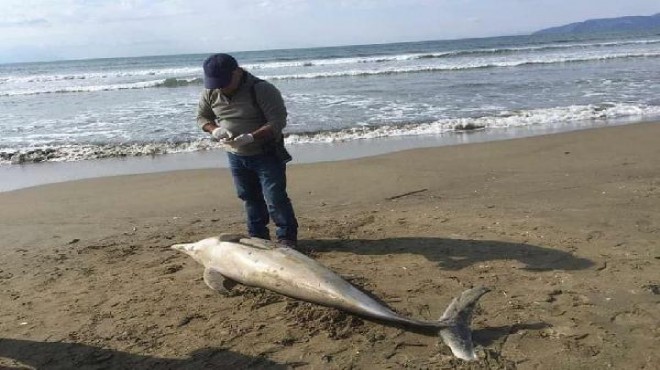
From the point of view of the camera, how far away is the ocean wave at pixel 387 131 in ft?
39.6

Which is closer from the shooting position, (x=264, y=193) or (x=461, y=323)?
(x=461, y=323)

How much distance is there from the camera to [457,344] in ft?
11.5

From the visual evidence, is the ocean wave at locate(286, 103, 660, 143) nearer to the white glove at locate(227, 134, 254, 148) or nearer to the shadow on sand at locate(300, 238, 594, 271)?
the shadow on sand at locate(300, 238, 594, 271)

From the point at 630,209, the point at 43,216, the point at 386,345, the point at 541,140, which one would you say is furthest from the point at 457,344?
the point at 541,140

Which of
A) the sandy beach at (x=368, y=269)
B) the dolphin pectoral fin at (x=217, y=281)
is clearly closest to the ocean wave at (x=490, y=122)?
the sandy beach at (x=368, y=269)

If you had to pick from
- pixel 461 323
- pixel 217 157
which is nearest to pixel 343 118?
pixel 217 157

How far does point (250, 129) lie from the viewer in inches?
203

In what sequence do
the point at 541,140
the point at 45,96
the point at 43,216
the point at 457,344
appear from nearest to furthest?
1. the point at 457,344
2. the point at 43,216
3. the point at 541,140
4. the point at 45,96

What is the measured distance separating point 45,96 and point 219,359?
2811 centimetres

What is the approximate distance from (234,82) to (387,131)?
814 centimetres

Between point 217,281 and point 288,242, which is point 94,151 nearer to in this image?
point 288,242

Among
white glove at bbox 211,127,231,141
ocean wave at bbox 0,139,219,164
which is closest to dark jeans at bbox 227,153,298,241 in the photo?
white glove at bbox 211,127,231,141

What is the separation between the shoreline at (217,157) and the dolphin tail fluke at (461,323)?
6.39 meters

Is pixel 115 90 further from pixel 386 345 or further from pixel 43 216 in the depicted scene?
pixel 386 345
